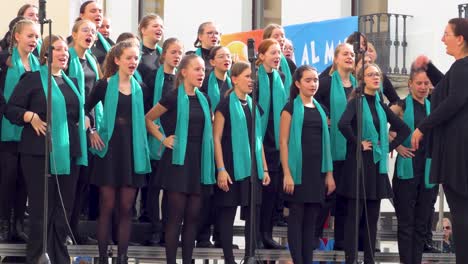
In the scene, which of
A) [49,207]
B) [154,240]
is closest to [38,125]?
[49,207]

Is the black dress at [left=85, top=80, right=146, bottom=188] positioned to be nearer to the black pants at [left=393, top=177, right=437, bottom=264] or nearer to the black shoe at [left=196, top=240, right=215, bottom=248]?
the black shoe at [left=196, top=240, right=215, bottom=248]

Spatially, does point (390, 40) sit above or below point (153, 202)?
above

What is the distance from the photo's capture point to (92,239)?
12.7 meters

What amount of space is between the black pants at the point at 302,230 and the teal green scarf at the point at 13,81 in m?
2.32

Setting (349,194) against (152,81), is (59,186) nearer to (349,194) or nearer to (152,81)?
(152,81)

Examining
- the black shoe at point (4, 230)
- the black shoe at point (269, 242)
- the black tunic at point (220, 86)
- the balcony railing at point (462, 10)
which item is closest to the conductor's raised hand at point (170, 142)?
the black tunic at point (220, 86)

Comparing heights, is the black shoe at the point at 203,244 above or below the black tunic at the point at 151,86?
below

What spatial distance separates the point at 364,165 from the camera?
509 inches

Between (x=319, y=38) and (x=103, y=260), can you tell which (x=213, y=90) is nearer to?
(x=103, y=260)

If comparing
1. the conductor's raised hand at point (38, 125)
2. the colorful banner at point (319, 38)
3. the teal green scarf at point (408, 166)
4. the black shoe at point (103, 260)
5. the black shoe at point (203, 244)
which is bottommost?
the black shoe at point (103, 260)

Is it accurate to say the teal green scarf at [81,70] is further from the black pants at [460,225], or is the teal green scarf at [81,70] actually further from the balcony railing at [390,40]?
the balcony railing at [390,40]

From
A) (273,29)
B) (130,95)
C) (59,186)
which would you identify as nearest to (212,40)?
(273,29)

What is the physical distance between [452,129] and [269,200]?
2.23 meters

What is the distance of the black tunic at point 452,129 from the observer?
37.1ft
